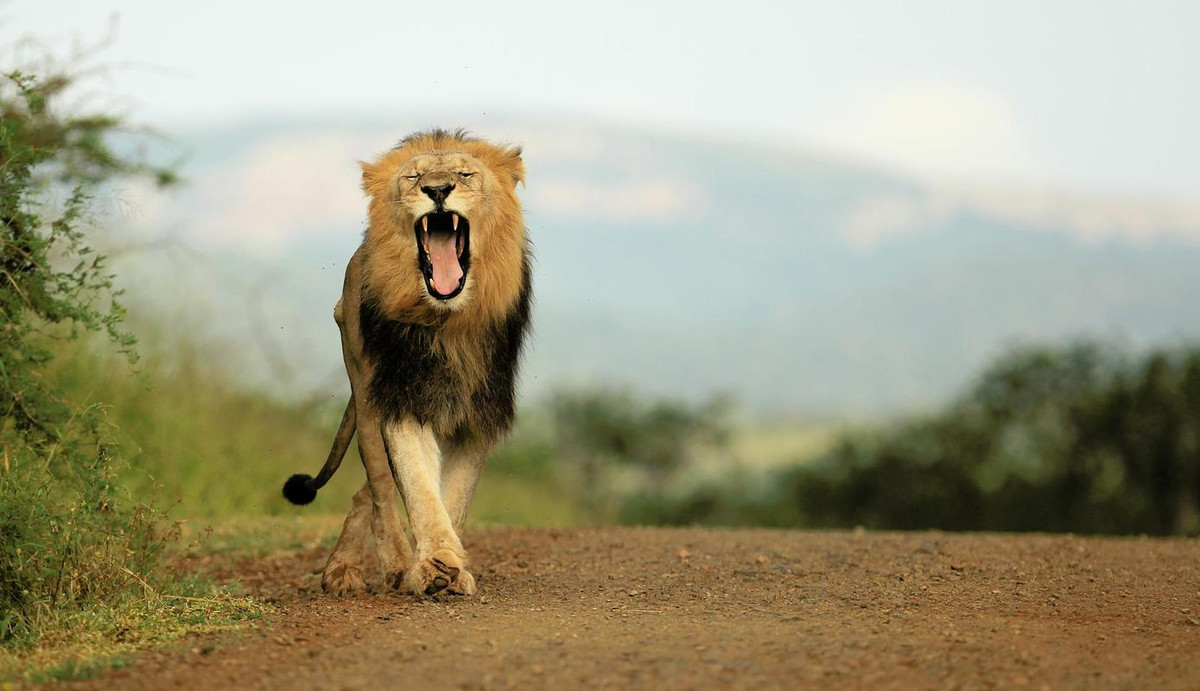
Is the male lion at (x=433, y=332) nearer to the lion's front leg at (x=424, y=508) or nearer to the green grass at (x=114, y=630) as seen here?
the lion's front leg at (x=424, y=508)

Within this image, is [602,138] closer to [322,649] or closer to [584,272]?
[584,272]

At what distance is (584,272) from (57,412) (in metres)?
159

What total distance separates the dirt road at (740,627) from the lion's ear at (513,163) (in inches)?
73.3

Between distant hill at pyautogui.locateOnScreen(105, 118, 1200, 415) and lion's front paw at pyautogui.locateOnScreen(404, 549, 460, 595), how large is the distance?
82055 millimetres

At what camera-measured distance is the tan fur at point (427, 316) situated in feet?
20.0

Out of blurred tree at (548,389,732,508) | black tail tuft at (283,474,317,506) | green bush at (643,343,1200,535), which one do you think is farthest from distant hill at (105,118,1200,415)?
black tail tuft at (283,474,317,506)

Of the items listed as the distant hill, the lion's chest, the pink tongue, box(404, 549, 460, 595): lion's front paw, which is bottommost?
box(404, 549, 460, 595): lion's front paw

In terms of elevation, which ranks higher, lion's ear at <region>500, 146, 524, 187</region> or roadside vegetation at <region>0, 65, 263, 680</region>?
lion's ear at <region>500, 146, 524, 187</region>

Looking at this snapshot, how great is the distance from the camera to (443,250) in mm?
6348

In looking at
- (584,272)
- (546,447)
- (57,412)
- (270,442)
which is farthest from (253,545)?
(584,272)

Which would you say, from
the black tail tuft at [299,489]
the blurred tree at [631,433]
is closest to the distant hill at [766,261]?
the blurred tree at [631,433]

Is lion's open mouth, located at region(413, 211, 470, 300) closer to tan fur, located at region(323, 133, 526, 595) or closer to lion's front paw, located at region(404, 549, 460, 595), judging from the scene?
tan fur, located at region(323, 133, 526, 595)

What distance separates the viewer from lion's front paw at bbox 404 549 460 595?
19.1 ft

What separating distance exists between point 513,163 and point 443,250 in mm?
557
